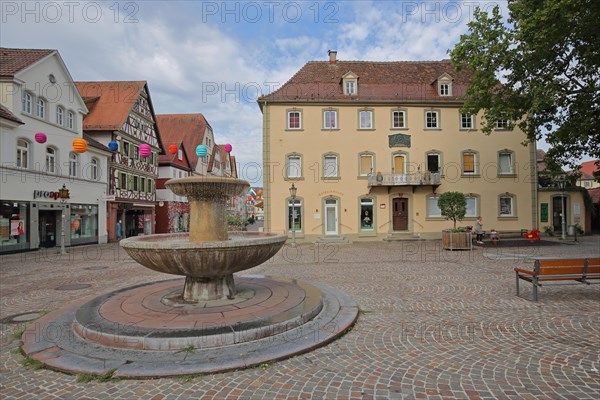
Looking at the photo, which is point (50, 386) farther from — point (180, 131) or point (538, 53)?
point (180, 131)

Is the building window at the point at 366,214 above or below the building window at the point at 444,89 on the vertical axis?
below

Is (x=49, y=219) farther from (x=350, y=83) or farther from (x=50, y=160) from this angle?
(x=350, y=83)

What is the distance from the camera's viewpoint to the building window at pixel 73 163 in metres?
22.5

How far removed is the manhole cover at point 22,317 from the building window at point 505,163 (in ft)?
92.0

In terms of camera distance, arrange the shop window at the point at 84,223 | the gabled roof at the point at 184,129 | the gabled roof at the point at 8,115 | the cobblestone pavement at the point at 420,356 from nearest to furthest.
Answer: the cobblestone pavement at the point at 420,356 → the gabled roof at the point at 8,115 → the shop window at the point at 84,223 → the gabled roof at the point at 184,129

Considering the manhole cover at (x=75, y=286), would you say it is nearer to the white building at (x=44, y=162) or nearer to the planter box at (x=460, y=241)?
the white building at (x=44, y=162)

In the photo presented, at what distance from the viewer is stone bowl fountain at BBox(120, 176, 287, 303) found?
17.9 ft

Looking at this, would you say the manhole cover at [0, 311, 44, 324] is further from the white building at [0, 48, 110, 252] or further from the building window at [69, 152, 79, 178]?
the building window at [69, 152, 79, 178]

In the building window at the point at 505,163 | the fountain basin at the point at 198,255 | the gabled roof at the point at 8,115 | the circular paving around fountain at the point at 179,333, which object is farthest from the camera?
the building window at the point at 505,163

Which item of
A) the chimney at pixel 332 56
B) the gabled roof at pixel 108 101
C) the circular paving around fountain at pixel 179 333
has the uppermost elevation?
the chimney at pixel 332 56

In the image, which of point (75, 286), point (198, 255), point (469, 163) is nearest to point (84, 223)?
point (75, 286)

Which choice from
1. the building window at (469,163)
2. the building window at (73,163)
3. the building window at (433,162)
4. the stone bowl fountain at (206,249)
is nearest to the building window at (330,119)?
the building window at (433,162)

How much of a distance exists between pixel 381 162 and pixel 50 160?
2118 centimetres

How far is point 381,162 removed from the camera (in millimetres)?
25375
